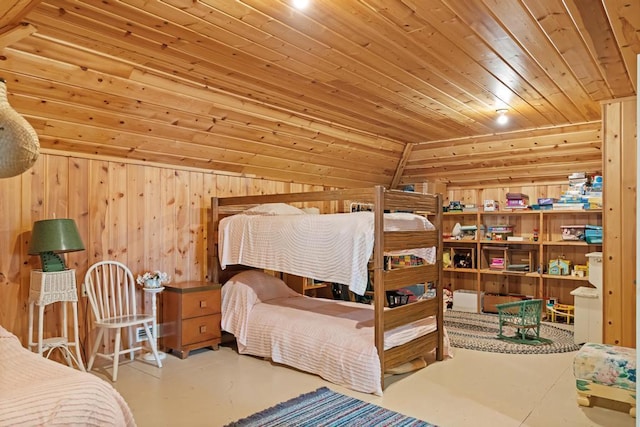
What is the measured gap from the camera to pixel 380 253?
10.9 ft

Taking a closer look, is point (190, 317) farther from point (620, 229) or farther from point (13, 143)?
point (620, 229)

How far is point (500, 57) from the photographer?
10.1 feet

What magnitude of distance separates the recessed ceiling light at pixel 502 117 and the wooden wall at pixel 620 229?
995 mm

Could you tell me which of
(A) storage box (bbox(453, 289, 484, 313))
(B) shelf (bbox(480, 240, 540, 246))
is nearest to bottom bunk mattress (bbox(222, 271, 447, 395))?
(A) storage box (bbox(453, 289, 484, 313))

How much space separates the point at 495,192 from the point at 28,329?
5685 millimetres

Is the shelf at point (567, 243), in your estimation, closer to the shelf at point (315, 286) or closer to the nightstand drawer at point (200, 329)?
the shelf at point (315, 286)

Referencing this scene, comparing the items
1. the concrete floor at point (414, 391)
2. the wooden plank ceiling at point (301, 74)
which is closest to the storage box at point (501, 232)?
the wooden plank ceiling at point (301, 74)

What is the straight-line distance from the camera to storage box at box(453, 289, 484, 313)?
628cm

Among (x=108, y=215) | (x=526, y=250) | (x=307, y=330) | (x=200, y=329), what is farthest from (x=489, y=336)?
(x=108, y=215)

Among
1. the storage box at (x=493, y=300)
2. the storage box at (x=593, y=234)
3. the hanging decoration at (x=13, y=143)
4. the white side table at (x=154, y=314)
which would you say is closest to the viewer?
the hanging decoration at (x=13, y=143)

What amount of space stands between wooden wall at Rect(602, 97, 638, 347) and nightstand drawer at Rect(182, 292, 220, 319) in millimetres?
3293

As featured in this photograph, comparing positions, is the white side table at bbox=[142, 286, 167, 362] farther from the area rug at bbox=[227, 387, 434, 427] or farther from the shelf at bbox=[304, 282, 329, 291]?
the shelf at bbox=[304, 282, 329, 291]

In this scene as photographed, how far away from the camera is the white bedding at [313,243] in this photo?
3373 mm

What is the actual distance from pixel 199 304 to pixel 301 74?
222cm
